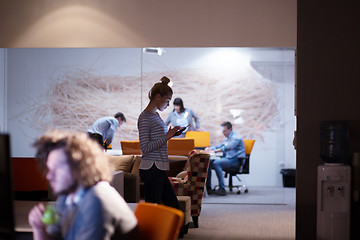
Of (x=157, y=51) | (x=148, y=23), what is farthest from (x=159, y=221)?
(x=157, y=51)

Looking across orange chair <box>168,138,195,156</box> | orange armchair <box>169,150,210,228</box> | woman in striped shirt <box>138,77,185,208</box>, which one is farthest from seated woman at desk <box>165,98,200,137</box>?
woman in striped shirt <box>138,77,185,208</box>

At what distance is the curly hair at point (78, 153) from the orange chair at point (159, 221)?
367 millimetres

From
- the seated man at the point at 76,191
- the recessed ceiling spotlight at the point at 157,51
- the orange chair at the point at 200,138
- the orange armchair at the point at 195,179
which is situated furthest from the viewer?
the orange chair at the point at 200,138

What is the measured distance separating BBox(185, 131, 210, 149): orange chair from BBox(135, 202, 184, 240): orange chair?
6.21 metres

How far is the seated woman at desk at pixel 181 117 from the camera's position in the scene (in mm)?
8617

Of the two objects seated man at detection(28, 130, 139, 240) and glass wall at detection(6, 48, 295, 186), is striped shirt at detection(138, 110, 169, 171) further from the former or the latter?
glass wall at detection(6, 48, 295, 186)

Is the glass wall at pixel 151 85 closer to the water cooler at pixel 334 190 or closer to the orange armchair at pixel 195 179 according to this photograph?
the orange armchair at pixel 195 179

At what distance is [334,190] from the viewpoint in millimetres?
4824

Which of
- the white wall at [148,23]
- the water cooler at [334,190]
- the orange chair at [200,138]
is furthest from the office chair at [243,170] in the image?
the water cooler at [334,190]

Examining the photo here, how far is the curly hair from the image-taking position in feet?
6.41

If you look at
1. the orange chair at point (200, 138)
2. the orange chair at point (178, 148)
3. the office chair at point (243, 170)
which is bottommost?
the office chair at point (243, 170)

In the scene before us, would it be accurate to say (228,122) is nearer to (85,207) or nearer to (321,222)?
(321,222)

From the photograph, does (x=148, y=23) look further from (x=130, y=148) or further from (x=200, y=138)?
(x=200, y=138)

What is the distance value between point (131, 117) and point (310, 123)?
3.79m
